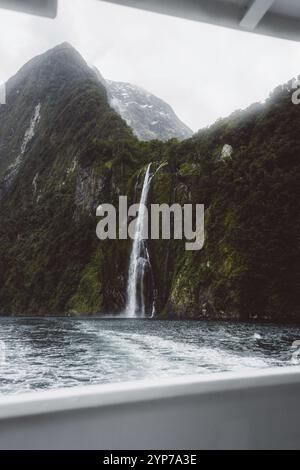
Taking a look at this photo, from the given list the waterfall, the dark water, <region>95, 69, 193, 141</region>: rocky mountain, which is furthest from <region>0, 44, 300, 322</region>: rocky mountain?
<region>95, 69, 193, 141</region>: rocky mountain

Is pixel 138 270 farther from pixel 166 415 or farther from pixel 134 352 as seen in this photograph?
pixel 166 415

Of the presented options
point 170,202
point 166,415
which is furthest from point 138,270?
point 166,415

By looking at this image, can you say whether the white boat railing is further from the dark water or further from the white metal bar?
the dark water

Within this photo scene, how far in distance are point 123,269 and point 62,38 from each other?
52350mm

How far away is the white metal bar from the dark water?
9196 millimetres

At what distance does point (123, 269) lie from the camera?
84.8ft

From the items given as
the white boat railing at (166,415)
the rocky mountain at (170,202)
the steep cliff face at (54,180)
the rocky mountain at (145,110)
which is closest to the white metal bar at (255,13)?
the white boat railing at (166,415)

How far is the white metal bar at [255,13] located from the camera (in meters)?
1.27

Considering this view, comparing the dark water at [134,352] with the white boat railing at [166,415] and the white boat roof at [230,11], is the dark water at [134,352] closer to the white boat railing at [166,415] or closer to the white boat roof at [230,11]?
the white boat railing at [166,415]

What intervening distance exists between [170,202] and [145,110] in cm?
4003

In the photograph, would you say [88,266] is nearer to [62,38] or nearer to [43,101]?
[43,101]

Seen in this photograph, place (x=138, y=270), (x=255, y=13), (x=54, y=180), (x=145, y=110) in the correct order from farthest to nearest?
(x=145, y=110) → (x=54, y=180) → (x=138, y=270) → (x=255, y=13)

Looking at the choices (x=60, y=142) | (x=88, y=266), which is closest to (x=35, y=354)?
(x=88, y=266)

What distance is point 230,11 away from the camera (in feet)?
4.46
